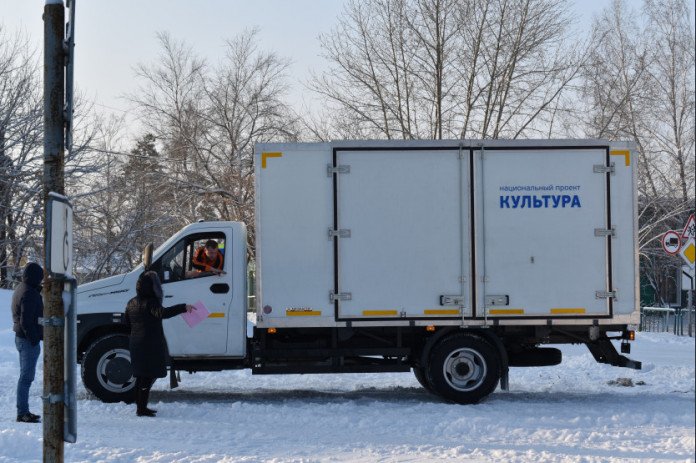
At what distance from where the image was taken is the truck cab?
11.7m

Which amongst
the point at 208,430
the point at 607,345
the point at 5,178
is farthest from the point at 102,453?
the point at 5,178

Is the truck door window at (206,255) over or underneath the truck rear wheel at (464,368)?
over

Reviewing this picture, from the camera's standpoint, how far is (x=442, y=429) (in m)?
9.80

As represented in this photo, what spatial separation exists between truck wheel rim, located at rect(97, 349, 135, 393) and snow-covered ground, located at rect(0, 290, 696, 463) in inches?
12.1

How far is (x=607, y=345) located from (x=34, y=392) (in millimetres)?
7420

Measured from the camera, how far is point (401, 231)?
38.4 feet

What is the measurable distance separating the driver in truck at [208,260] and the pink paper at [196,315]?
39 cm

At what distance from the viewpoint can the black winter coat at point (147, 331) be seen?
1049 cm

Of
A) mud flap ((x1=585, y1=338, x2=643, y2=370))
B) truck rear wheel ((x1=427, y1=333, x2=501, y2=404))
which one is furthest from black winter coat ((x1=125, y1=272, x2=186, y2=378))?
mud flap ((x1=585, y1=338, x2=643, y2=370))

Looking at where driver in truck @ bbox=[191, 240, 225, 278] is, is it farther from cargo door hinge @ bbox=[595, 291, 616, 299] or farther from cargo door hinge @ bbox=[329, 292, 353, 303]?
cargo door hinge @ bbox=[595, 291, 616, 299]

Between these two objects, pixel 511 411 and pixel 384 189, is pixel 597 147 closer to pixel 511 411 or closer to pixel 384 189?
pixel 384 189

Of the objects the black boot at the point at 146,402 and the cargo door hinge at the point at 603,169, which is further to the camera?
the cargo door hinge at the point at 603,169

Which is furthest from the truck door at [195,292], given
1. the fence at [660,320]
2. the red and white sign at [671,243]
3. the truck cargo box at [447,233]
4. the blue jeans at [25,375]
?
the fence at [660,320]

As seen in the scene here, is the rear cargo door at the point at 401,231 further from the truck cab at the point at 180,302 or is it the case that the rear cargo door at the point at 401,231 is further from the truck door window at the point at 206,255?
the truck door window at the point at 206,255
